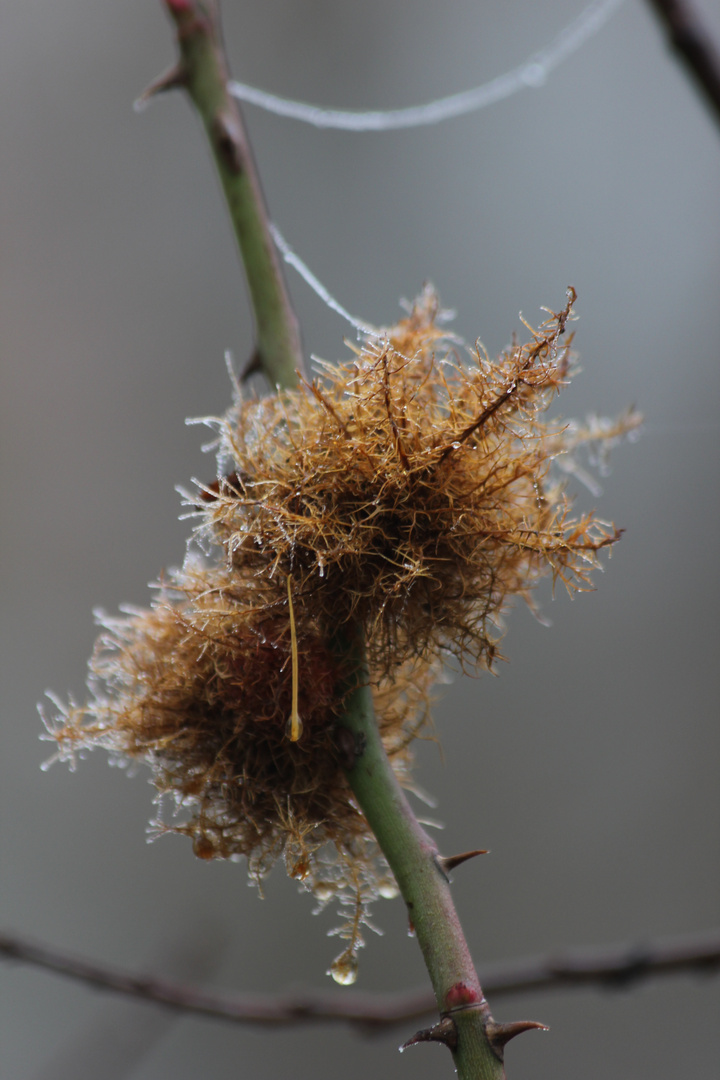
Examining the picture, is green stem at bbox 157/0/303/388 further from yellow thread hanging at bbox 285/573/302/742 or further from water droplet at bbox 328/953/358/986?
water droplet at bbox 328/953/358/986

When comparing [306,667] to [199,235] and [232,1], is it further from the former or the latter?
[232,1]

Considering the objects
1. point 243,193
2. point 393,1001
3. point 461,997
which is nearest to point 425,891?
point 461,997

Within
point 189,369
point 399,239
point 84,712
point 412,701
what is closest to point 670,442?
point 399,239

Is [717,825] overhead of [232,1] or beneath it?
beneath

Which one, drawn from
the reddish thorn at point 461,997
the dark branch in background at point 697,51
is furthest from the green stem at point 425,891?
the dark branch in background at point 697,51

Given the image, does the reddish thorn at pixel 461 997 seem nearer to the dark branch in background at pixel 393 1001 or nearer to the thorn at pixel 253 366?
the dark branch in background at pixel 393 1001

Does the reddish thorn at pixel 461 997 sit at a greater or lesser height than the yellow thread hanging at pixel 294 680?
lesser

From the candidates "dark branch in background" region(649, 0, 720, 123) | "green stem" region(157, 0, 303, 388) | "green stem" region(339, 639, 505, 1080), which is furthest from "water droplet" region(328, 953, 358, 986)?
"dark branch in background" region(649, 0, 720, 123)
